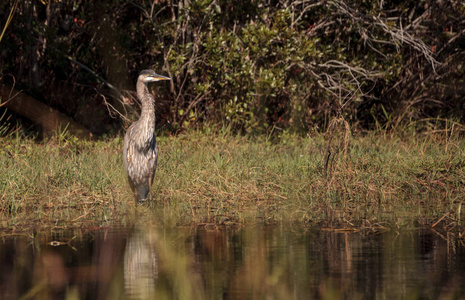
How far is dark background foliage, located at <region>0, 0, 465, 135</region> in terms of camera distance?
12.7 meters

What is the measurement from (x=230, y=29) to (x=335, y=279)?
915cm

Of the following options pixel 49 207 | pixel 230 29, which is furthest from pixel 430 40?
pixel 49 207

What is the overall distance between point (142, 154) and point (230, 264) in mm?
3702

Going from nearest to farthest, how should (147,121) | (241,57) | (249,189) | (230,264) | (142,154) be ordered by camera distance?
(230,264)
(249,189)
(142,154)
(147,121)
(241,57)

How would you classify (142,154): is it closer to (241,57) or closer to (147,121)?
(147,121)

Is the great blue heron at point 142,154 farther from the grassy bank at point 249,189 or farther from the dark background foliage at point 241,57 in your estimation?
the dark background foliage at point 241,57

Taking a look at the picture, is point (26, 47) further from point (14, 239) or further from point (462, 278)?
point (462, 278)

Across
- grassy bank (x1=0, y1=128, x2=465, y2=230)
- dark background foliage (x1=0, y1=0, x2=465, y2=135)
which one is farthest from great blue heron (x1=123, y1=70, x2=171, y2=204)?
dark background foliage (x1=0, y1=0, x2=465, y2=135)

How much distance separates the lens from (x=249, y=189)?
28.0 feet

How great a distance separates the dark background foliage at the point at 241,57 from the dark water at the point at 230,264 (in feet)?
20.3

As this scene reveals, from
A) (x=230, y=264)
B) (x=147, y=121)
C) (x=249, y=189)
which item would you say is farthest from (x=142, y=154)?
(x=230, y=264)

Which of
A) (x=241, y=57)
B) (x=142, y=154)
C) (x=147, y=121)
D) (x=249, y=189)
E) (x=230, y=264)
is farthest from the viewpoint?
(x=241, y=57)

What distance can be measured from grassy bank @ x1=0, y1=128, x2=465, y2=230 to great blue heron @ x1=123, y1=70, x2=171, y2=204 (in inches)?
7.4

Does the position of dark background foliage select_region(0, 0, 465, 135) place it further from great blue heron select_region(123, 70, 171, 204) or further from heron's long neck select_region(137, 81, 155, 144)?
great blue heron select_region(123, 70, 171, 204)
